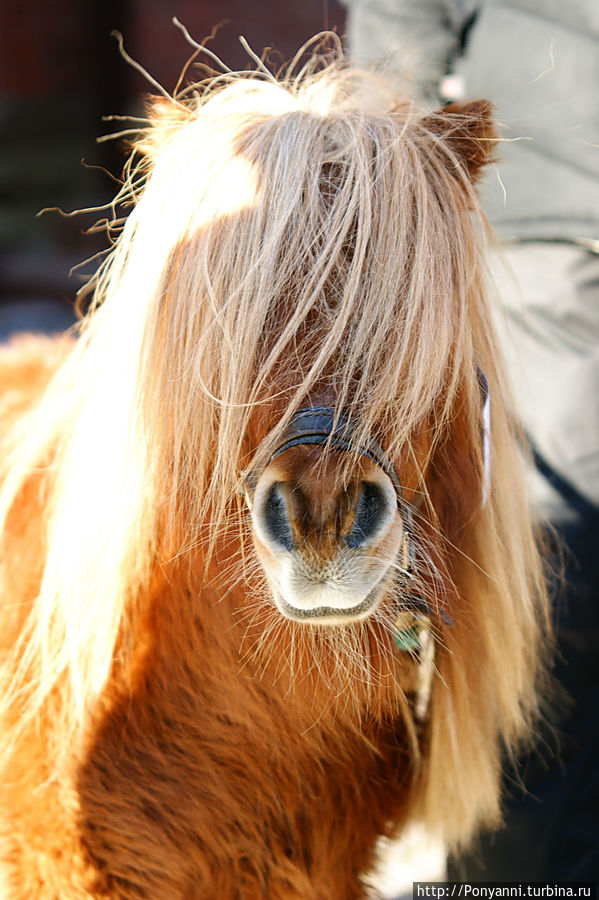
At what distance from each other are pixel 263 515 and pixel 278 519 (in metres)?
0.02

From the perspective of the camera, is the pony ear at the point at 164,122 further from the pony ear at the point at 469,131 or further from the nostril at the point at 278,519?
the nostril at the point at 278,519

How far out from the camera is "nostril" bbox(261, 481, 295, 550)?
87 centimetres

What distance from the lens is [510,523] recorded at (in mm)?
1171

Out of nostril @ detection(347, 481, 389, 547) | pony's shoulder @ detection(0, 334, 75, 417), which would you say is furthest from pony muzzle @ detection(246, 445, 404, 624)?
pony's shoulder @ detection(0, 334, 75, 417)

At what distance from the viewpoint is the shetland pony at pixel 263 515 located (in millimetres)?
943

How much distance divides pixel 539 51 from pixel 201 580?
4.58 feet

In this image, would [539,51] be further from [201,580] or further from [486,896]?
[486,896]

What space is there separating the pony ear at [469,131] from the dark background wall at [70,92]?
431 cm

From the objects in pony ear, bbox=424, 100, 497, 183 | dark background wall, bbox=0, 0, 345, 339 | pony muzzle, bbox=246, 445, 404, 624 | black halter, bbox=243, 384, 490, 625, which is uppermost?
dark background wall, bbox=0, 0, 345, 339

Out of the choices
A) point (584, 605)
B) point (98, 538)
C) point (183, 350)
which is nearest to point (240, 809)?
point (98, 538)

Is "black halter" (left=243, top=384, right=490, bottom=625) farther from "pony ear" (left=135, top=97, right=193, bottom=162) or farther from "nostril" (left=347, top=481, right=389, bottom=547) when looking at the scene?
"pony ear" (left=135, top=97, right=193, bottom=162)

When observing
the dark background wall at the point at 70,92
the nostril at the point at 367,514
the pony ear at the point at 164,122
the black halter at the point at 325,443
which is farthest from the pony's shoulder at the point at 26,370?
the dark background wall at the point at 70,92

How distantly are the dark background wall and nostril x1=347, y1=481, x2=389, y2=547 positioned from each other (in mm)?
4486

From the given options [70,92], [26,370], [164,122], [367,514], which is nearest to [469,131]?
[164,122]
